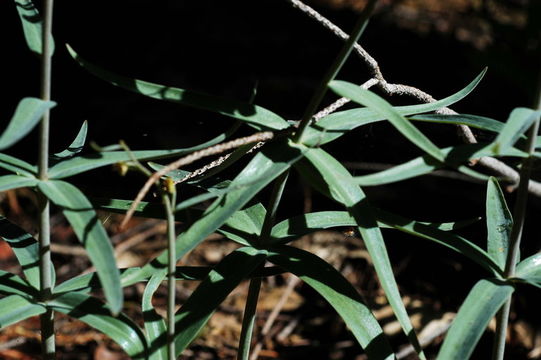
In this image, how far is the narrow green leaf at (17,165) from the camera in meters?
0.74

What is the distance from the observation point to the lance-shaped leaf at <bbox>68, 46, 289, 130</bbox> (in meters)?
0.71

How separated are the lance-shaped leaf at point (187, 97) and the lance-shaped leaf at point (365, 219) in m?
0.08

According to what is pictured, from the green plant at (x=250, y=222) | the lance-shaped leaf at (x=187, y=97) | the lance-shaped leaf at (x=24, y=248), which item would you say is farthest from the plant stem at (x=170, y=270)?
the lance-shaped leaf at (x=24, y=248)

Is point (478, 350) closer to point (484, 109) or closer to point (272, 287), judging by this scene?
point (272, 287)

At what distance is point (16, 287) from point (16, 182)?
0.16 meters

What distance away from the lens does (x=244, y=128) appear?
210cm

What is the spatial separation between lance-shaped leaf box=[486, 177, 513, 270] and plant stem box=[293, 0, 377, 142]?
28 cm

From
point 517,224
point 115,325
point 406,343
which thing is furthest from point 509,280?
point 406,343

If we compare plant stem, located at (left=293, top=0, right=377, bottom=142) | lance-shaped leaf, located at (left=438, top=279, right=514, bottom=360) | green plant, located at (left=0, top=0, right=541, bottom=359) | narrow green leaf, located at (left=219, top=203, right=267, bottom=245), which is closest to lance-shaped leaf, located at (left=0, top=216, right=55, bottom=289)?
green plant, located at (left=0, top=0, right=541, bottom=359)

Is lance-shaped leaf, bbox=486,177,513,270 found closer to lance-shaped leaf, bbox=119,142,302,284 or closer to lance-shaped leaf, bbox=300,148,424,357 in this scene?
lance-shaped leaf, bbox=300,148,424,357

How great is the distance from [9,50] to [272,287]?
1519 millimetres

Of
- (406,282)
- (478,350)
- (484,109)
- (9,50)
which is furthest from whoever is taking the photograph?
(9,50)

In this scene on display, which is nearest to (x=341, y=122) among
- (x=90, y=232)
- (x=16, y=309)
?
(x=90, y=232)

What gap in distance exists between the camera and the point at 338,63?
69 cm
